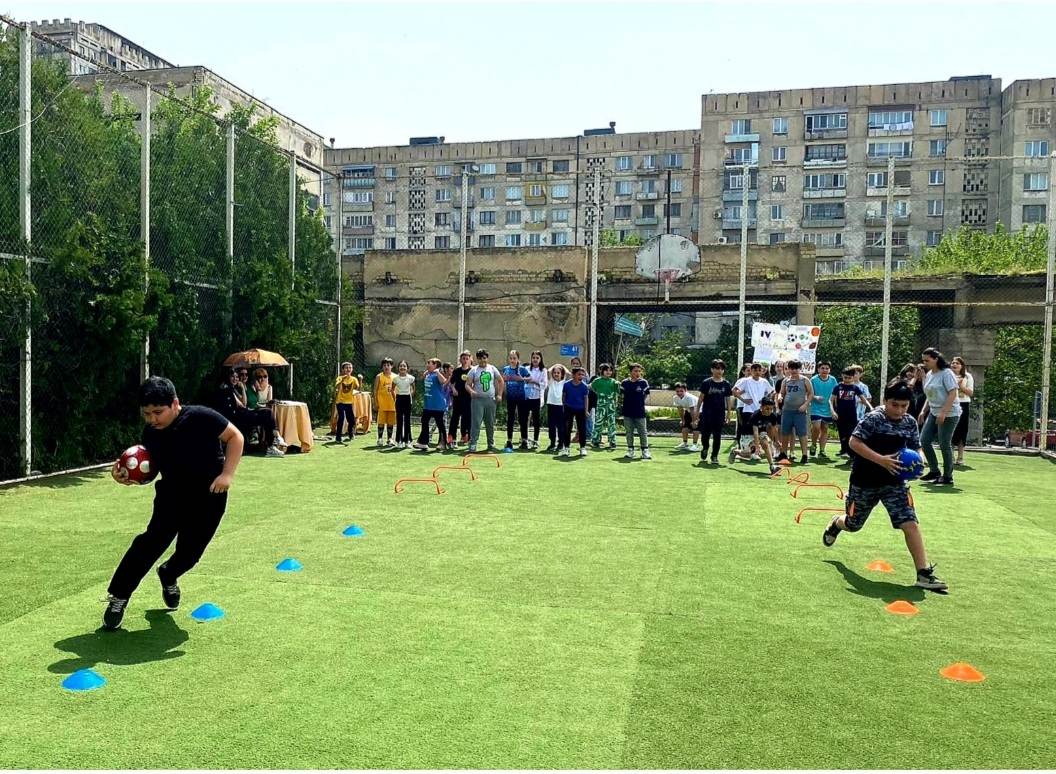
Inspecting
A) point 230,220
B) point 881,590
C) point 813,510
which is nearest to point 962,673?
point 881,590

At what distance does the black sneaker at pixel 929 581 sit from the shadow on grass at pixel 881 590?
5cm

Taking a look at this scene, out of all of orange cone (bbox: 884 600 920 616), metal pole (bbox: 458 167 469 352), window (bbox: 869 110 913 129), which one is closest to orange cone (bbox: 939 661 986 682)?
orange cone (bbox: 884 600 920 616)

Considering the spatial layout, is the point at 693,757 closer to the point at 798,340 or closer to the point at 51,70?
the point at 51,70

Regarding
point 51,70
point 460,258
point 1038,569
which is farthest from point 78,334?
point 1038,569

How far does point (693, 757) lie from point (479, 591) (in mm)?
2988

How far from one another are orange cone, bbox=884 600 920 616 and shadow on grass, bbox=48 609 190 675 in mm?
4803

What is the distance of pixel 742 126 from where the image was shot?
67.9m

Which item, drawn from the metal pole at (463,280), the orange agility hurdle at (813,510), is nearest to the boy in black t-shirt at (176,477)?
the orange agility hurdle at (813,510)

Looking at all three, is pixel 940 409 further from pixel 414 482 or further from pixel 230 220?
pixel 230 220

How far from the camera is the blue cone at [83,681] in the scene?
464 centimetres

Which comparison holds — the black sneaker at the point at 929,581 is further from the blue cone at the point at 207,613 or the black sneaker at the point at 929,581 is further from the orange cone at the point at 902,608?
the blue cone at the point at 207,613

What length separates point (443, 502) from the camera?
1080 centimetres

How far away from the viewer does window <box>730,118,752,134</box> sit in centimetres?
6775

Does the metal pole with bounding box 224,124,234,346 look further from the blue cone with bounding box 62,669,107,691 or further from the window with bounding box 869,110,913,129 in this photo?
the window with bounding box 869,110,913,129
